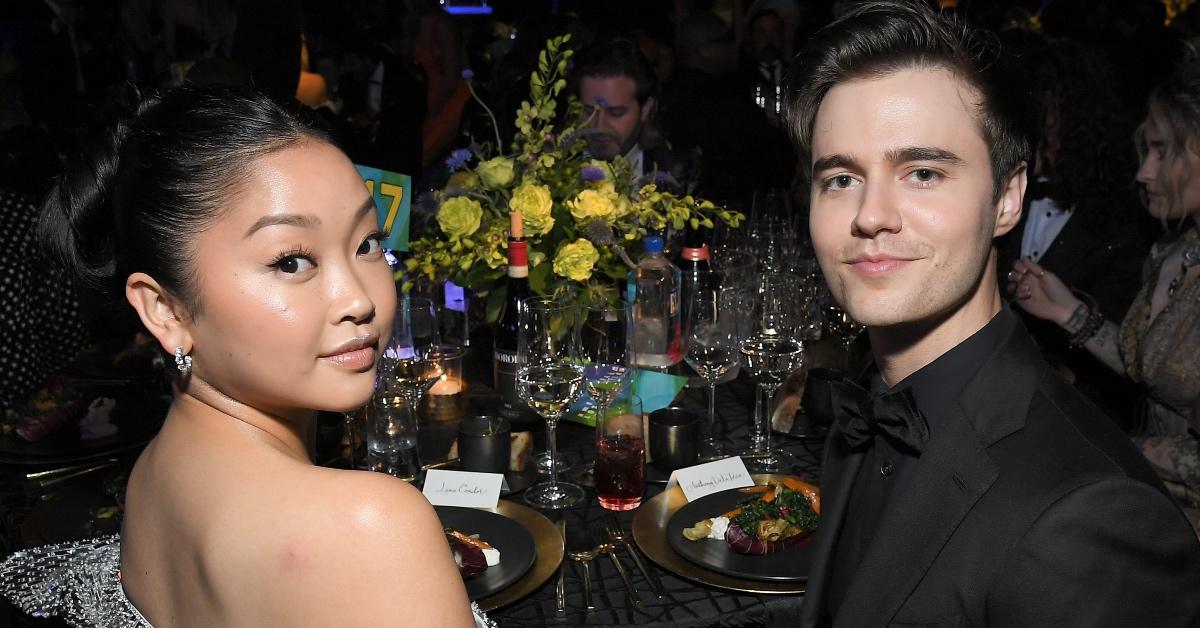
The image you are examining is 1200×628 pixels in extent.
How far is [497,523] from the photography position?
1.73 metres

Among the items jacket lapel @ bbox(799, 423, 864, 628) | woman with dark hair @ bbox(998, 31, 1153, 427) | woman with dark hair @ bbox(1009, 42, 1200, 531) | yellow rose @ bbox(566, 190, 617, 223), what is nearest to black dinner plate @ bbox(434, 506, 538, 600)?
jacket lapel @ bbox(799, 423, 864, 628)

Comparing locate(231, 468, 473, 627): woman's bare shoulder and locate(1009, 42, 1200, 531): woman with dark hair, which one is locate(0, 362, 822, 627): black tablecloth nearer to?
locate(231, 468, 473, 627): woman's bare shoulder

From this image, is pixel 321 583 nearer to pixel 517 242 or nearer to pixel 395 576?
pixel 395 576

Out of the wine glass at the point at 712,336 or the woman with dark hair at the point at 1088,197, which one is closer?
the wine glass at the point at 712,336

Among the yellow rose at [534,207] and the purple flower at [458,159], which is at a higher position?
the purple flower at [458,159]

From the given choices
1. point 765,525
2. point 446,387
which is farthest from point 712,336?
point 446,387

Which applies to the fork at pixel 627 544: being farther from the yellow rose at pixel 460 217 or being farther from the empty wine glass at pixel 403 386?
the yellow rose at pixel 460 217

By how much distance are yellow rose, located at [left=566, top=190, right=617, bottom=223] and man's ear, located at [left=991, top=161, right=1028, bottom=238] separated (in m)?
1.05

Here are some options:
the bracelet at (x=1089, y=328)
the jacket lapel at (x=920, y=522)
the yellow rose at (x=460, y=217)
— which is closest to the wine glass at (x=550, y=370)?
the yellow rose at (x=460, y=217)

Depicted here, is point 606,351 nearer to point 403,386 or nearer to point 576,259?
point 576,259

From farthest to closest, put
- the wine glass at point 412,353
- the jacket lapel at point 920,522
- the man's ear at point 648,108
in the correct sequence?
the man's ear at point 648,108
the wine glass at point 412,353
the jacket lapel at point 920,522

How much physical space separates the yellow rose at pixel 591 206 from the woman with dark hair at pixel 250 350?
119 cm

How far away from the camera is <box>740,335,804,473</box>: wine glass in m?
2.09

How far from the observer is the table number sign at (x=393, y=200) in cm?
234
